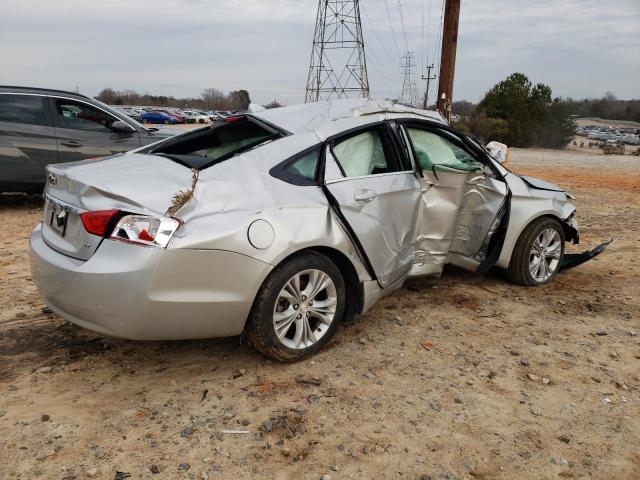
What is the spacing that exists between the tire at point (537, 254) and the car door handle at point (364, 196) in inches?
69.6

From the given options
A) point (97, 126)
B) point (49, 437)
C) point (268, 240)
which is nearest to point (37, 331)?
point (49, 437)

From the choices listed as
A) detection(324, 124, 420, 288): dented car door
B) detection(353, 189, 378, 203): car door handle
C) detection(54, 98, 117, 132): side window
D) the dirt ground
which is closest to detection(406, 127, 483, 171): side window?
detection(324, 124, 420, 288): dented car door

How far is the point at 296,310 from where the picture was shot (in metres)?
3.35

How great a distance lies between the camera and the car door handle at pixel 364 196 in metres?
3.63

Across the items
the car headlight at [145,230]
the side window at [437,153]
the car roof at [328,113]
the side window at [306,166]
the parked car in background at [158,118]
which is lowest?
the car headlight at [145,230]

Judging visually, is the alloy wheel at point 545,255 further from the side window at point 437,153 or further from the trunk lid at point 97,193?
the trunk lid at point 97,193

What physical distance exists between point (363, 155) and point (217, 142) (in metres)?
1.04

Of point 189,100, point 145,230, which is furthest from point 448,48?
point 189,100

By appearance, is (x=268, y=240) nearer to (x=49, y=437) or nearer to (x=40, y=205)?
(x=49, y=437)

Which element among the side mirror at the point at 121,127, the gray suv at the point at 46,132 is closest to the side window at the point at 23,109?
the gray suv at the point at 46,132

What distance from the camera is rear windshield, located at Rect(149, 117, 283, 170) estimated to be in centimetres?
354

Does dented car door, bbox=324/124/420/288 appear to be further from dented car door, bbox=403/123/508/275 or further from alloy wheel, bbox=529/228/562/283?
alloy wheel, bbox=529/228/562/283

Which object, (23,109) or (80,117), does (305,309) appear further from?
(23,109)

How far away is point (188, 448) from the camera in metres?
2.66
